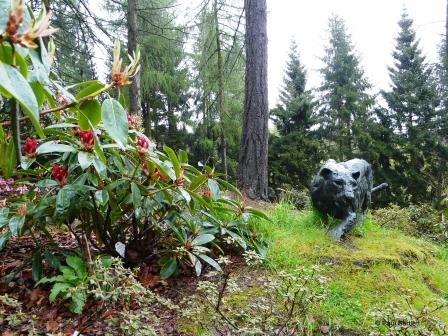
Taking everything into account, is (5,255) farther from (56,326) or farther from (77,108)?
(77,108)

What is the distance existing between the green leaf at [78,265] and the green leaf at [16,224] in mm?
337

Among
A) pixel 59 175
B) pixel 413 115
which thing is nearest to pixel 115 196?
pixel 59 175

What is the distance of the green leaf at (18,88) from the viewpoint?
525 mm

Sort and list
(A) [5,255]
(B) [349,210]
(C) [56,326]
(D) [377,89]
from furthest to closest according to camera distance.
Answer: (D) [377,89] < (B) [349,210] < (A) [5,255] < (C) [56,326]

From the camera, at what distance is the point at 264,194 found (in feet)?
18.7

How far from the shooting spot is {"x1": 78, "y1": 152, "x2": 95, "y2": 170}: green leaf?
1.60 m

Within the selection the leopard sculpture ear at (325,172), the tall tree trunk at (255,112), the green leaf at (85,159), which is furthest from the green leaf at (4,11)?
the tall tree trunk at (255,112)

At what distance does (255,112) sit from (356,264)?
10.7ft

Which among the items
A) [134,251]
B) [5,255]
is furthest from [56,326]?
[5,255]

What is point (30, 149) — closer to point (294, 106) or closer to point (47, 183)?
point (47, 183)

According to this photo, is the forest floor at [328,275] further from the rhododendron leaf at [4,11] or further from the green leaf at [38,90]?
the rhododendron leaf at [4,11]

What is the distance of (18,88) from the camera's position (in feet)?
1.79

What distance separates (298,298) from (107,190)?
1.18 meters

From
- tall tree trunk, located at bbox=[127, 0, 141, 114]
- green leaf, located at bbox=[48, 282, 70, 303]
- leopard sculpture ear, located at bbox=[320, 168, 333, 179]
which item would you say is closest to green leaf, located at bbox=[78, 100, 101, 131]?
green leaf, located at bbox=[48, 282, 70, 303]
